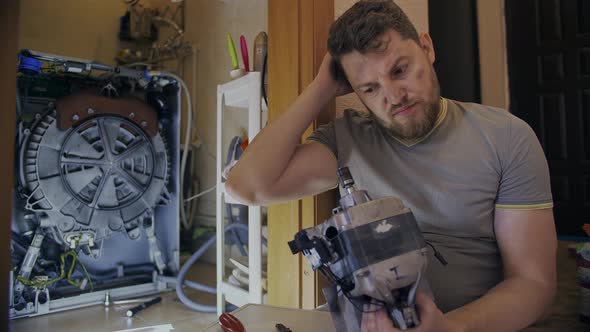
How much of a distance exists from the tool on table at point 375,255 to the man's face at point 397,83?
0.30m

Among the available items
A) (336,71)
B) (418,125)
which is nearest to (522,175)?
(418,125)

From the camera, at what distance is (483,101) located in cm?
176

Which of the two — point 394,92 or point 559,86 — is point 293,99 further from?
point 559,86

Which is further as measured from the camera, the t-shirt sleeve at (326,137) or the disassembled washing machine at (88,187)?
the disassembled washing machine at (88,187)

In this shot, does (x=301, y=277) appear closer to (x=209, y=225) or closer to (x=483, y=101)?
(x=483, y=101)

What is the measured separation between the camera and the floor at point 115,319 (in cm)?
154

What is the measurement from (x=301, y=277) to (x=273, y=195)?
294 mm

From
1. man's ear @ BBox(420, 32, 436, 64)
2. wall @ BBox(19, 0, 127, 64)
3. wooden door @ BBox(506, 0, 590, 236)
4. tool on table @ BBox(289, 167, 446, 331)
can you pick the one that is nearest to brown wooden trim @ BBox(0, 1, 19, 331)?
tool on table @ BBox(289, 167, 446, 331)

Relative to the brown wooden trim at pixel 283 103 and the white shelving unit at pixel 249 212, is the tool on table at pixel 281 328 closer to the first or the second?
the brown wooden trim at pixel 283 103

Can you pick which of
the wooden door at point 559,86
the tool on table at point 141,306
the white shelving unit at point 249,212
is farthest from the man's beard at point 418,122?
the wooden door at point 559,86

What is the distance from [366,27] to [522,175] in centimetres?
43

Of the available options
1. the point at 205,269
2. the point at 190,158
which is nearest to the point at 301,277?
the point at 205,269

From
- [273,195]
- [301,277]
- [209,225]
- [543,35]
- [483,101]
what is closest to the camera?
[273,195]

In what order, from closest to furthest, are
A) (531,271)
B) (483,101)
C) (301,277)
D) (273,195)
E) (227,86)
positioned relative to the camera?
1. (531,271)
2. (273,195)
3. (301,277)
4. (227,86)
5. (483,101)
